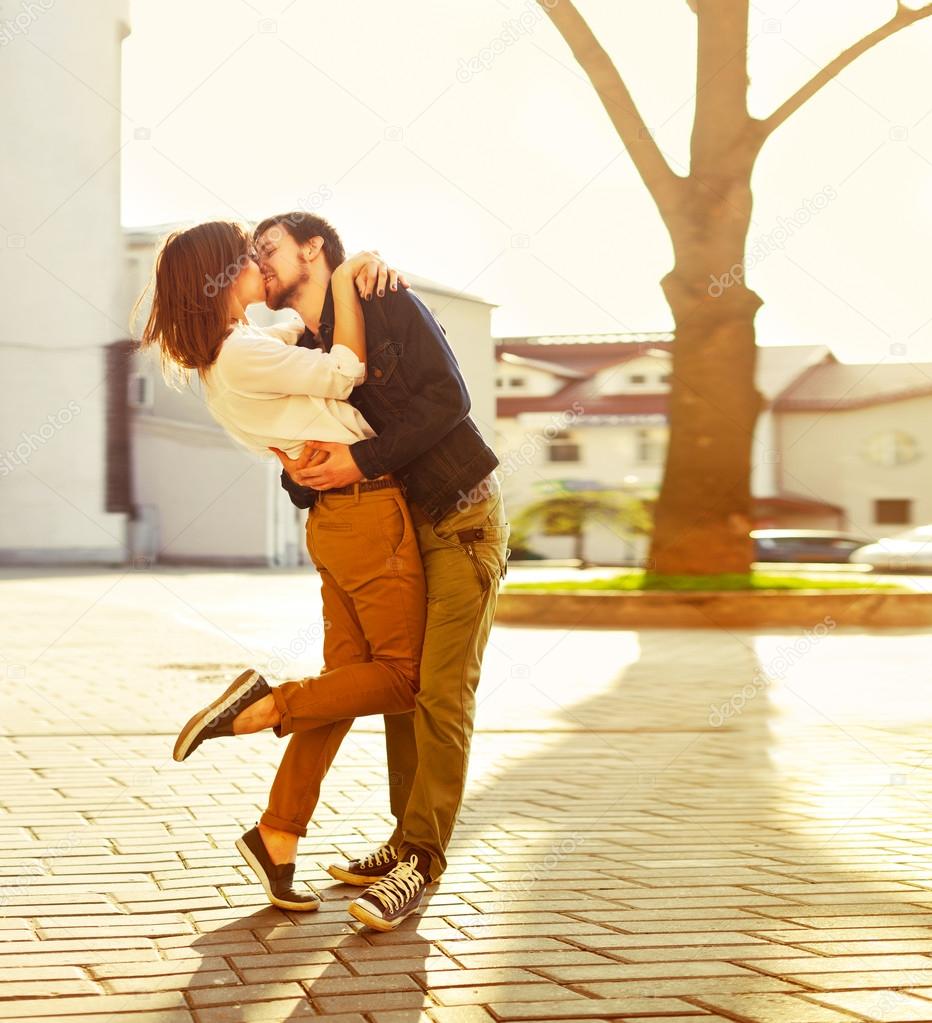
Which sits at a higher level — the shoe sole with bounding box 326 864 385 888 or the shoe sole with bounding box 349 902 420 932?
the shoe sole with bounding box 349 902 420 932

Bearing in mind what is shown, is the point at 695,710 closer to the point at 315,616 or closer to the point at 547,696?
the point at 547,696

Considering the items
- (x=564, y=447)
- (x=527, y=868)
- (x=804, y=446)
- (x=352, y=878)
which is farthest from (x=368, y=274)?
(x=804, y=446)

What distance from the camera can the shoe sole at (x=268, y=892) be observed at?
343 cm

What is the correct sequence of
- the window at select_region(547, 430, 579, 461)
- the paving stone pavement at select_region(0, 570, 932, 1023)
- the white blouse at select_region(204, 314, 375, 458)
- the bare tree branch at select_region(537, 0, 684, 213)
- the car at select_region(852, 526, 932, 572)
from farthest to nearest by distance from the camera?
the window at select_region(547, 430, 579, 461) < the car at select_region(852, 526, 932, 572) < the bare tree branch at select_region(537, 0, 684, 213) < the white blouse at select_region(204, 314, 375, 458) < the paving stone pavement at select_region(0, 570, 932, 1023)

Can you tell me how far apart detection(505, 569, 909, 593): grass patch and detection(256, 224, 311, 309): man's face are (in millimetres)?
11333

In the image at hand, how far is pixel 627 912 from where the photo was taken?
136 inches

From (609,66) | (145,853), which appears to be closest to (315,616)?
(609,66)

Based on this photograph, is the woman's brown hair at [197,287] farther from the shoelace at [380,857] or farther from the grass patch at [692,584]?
the grass patch at [692,584]

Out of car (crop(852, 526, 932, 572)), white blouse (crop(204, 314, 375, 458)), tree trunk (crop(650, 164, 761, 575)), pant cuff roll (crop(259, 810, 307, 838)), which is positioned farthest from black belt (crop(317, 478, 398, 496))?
car (crop(852, 526, 932, 572))

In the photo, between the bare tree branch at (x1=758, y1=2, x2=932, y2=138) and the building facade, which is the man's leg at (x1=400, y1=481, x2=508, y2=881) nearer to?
the bare tree branch at (x1=758, y1=2, x2=932, y2=138)

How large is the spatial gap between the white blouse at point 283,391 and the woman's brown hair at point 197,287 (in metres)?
0.05

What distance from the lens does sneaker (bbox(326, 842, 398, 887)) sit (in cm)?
374

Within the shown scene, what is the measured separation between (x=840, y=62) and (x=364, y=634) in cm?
1435

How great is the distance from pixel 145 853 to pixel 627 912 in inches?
55.5
